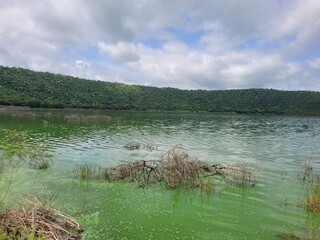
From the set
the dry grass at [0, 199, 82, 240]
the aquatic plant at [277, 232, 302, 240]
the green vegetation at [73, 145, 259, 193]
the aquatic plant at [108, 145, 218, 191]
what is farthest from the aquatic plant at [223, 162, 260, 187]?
the dry grass at [0, 199, 82, 240]

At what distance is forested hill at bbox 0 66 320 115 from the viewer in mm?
118262

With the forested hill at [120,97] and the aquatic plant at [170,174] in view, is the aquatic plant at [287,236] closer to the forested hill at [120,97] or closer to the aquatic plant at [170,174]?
the aquatic plant at [170,174]

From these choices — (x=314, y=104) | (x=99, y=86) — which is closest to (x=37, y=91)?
(x=99, y=86)

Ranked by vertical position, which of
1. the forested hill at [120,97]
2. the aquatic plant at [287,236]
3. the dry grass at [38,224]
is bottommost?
the aquatic plant at [287,236]

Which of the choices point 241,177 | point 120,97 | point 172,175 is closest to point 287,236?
point 172,175

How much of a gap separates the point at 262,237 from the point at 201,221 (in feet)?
7.25

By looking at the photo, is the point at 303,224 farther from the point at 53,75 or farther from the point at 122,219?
the point at 53,75

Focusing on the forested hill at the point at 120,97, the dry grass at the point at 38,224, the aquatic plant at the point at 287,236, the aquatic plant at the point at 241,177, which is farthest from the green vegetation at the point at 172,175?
the forested hill at the point at 120,97

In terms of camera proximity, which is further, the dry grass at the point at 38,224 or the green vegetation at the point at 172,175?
the green vegetation at the point at 172,175

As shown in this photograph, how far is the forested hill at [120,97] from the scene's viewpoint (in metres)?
118

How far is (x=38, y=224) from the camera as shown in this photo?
29.7 ft

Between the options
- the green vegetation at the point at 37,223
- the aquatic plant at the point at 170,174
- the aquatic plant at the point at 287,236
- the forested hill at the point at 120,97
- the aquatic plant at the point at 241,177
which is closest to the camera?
the green vegetation at the point at 37,223

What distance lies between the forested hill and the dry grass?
309ft

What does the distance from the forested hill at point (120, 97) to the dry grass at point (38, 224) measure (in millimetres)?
94302
